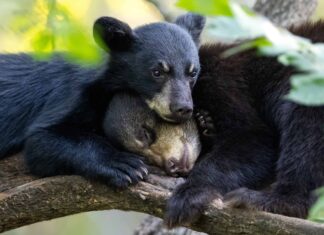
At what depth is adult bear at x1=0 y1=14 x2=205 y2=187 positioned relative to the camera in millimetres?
3920

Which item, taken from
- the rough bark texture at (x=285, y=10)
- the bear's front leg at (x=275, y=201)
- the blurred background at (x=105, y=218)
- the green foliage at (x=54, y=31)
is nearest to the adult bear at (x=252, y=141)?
the bear's front leg at (x=275, y=201)

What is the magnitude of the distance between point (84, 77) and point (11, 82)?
2.68 ft

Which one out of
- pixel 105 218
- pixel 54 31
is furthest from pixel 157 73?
pixel 105 218

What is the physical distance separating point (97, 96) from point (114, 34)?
0.44 metres

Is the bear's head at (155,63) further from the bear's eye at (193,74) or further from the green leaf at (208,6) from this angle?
the green leaf at (208,6)

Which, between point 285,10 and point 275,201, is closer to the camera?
point 275,201

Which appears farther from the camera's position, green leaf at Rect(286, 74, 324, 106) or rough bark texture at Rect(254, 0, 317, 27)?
rough bark texture at Rect(254, 0, 317, 27)

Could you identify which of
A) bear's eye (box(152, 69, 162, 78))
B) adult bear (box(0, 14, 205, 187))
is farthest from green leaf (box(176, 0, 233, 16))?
bear's eye (box(152, 69, 162, 78))

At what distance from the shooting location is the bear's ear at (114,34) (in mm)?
4316

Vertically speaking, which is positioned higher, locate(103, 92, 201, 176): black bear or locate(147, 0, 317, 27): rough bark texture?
locate(147, 0, 317, 27): rough bark texture

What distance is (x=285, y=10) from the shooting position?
566 centimetres

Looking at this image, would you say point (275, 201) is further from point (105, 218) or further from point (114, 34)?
point (105, 218)

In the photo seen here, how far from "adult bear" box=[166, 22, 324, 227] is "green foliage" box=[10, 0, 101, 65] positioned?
7.51 feet

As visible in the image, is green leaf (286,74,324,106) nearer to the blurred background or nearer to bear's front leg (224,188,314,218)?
bear's front leg (224,188,314,218)
